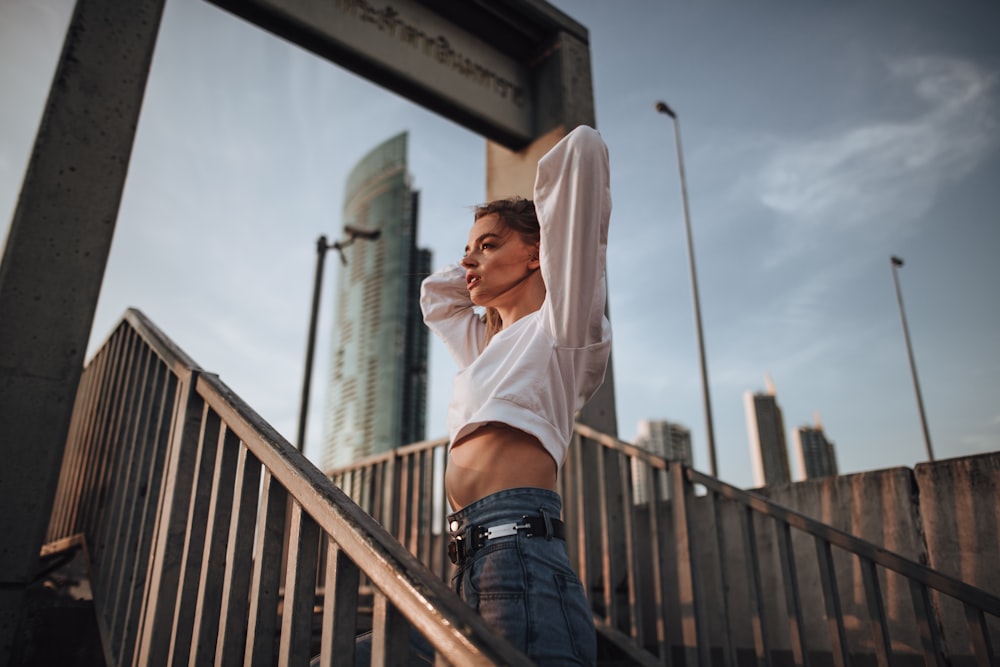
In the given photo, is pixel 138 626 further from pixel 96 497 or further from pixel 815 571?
pixel 815 571

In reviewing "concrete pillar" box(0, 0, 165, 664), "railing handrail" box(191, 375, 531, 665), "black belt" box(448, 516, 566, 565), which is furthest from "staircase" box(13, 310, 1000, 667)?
"concrete pillar" box(0, 0, 165, 664)

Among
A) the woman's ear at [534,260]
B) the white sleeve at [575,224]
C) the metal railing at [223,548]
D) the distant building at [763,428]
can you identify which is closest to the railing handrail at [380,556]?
the metal railing at [223,548]

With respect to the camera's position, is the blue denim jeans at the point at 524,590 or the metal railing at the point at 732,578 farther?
the metal railing at the point at 732,578

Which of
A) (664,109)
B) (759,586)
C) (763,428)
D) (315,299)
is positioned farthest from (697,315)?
(763,428)

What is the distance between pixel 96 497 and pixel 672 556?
387 centimetres

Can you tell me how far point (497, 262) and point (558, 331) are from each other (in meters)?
0.39

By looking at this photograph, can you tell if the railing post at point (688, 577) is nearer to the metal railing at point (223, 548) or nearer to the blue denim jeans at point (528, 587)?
the metal railing at point (223, 548)

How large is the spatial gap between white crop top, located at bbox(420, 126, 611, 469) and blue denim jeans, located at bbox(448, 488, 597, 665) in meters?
0.19

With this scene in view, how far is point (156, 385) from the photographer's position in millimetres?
2879

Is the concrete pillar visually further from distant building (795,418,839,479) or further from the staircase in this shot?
distant building (795,418,839,479)

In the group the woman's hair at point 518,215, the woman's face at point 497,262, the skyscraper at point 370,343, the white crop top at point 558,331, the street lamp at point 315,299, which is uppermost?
the skyscraper at point 370,343

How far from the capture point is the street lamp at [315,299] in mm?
9156

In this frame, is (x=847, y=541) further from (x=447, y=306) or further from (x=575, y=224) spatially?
(x=575, y=224)

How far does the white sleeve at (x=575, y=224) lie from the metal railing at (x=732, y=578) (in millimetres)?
2026
